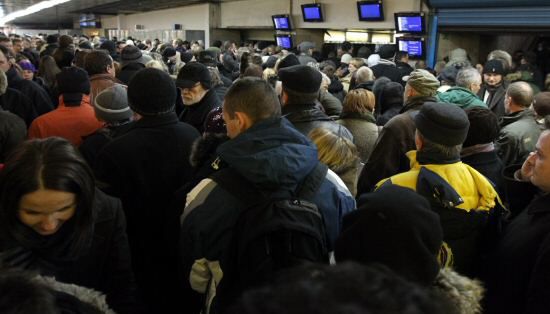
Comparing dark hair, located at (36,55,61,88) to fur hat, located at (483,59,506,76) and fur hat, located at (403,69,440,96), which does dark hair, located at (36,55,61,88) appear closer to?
fur hat, located at (403,69,440,96)

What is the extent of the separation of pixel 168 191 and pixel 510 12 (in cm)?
811

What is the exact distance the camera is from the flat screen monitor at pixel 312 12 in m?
12.9

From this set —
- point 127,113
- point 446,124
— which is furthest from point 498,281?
point 127,113

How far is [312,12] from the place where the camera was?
1309cm

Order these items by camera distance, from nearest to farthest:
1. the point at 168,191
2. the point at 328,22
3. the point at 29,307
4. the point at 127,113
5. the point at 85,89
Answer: the point at 29,307 < the point at 168,191 < the point at 127,113 < the point at 85,89 < the point at 328,22

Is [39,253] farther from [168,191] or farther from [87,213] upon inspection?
[168,191]

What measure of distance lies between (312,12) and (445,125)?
38.7 feet

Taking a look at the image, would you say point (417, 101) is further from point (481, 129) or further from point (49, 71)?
point (49, 71)

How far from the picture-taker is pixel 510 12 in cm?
809

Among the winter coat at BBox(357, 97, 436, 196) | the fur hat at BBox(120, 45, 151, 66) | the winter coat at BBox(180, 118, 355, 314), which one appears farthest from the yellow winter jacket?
the fur hat at BBox(120, 45, 151, 66)

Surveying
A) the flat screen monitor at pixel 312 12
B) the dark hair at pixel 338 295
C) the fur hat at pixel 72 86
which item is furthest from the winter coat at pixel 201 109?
the flat screen monitor at pixel 312 12

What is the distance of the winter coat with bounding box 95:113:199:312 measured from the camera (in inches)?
91.7

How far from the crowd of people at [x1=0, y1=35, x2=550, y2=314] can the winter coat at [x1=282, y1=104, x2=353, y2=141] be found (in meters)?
0.02

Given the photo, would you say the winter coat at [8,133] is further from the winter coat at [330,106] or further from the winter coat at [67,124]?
the winter coat at [330,106]
